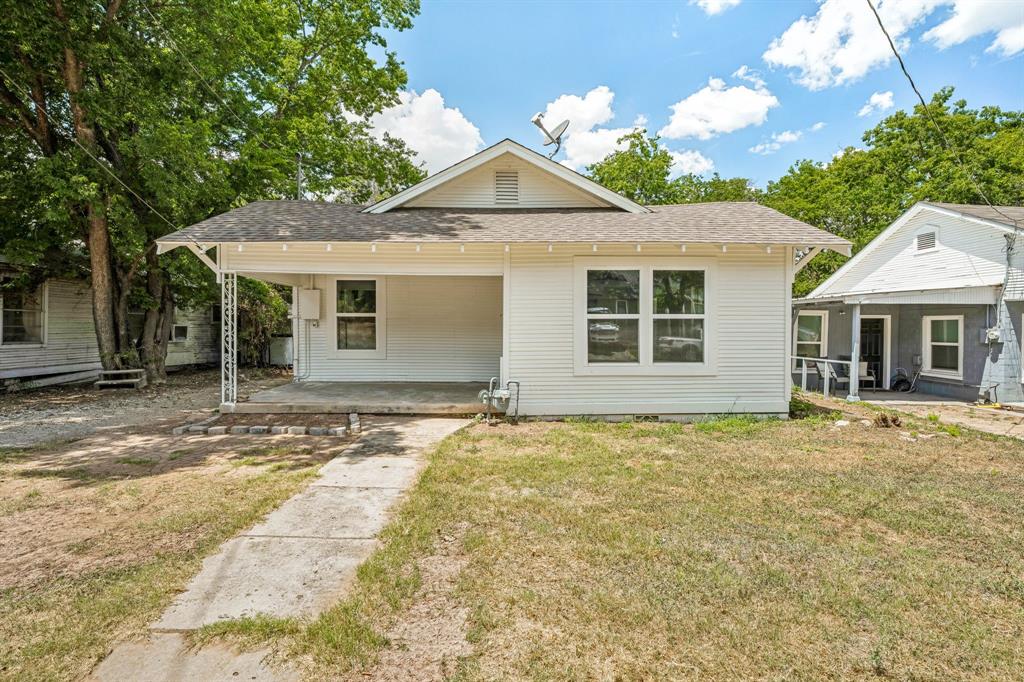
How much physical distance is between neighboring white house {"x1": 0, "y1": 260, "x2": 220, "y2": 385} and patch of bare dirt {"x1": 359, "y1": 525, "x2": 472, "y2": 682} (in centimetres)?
1401

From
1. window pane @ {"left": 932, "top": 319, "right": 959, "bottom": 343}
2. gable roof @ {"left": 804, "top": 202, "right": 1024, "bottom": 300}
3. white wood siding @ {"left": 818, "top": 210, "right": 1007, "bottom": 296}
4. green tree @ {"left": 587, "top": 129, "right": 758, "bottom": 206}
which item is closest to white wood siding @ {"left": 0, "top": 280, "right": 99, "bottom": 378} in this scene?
gable roof @ {"left": 804, "top": 202, "right": 1024, "bottom": 300}

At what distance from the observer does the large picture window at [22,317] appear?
37.8 feet

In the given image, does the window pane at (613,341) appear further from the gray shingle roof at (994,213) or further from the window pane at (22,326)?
the window pane at (22,326)

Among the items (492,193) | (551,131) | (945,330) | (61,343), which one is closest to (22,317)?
(61,343)

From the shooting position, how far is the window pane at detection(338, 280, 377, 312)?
10539 millimetres

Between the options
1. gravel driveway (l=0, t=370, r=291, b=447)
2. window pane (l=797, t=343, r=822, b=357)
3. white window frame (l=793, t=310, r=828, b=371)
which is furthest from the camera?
window pane (l=797, t=343, r=822, b=357)

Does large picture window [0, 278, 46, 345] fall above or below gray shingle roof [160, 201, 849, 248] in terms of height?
below

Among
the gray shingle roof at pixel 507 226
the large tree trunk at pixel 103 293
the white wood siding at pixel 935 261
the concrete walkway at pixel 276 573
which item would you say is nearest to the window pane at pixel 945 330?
the white wood siding at pixel 935 261

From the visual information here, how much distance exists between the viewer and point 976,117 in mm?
23125

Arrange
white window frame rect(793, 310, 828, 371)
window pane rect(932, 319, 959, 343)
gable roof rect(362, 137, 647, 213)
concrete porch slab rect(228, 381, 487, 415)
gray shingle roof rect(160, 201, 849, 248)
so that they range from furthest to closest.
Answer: white window frame rect(793, 310, 828, 371)
window pane rect(932, 319, 959, 343)
gable roof rect(362, 137, 647, 213)
concrete porch slab rect(228, 381, 487, 415)
gray shingle roof rect(160, 201, 849, 248)

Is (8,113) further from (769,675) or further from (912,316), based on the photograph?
(912,316)

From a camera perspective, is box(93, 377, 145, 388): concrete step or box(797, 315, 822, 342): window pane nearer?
box(93, 377, 145, 388): concrete step

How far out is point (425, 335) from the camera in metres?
10.6

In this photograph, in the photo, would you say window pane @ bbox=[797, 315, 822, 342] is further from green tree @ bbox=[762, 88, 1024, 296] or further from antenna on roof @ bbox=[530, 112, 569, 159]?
green tree @ bbox=[762, 88, 1024, 296]
